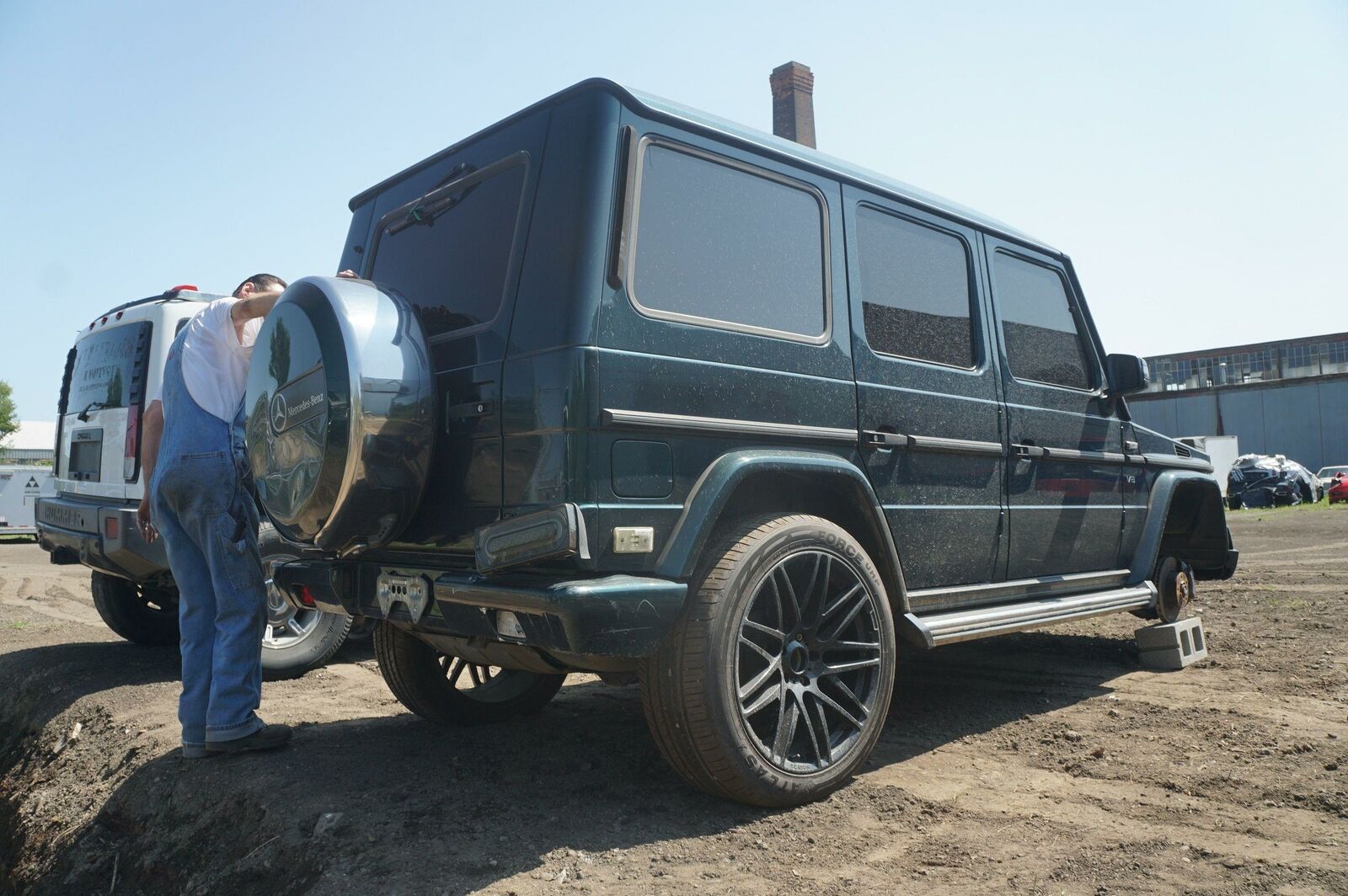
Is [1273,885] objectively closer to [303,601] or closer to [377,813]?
[377,813]

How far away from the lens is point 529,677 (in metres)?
4.12

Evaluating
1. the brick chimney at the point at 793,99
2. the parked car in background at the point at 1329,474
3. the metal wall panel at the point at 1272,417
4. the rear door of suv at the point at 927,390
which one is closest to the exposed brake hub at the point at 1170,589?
the rear door of suv at the point at 927,390

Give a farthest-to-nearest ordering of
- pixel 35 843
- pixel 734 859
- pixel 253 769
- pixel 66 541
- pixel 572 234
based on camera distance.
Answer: pixel 66 541 → pixel 35 843 → pixel 253 769 → pixel 572 234 → pixel 734 859

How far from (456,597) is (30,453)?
274 feet

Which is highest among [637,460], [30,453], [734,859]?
[30,453]

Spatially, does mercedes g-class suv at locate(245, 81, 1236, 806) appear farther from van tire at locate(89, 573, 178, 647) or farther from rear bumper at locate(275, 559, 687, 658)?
van tire at locate(89, 573, 178, 647)

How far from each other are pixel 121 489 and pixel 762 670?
4.17 meters

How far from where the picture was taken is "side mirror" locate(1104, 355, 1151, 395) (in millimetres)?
4664

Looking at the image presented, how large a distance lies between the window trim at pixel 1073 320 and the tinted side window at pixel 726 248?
1.23 meters

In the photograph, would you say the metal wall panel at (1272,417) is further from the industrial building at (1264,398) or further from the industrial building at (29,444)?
the industrial building at (29,444)

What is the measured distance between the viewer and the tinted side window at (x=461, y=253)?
305 cm

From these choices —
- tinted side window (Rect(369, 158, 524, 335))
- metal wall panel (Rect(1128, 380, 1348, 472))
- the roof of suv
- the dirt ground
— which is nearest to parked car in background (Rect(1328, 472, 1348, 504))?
metal wall panel (Rect(1128, 380, 1348, 472))

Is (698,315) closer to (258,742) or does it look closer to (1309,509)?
(258,742)

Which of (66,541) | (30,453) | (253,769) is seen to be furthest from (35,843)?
(30,453)
